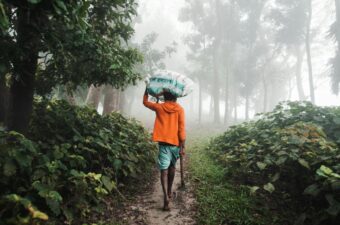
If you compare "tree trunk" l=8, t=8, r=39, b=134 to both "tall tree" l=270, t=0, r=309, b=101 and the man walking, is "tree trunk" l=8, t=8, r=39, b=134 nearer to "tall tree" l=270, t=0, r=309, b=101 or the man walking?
the man walking

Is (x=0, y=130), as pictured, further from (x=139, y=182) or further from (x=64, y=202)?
(x=139, y=182)

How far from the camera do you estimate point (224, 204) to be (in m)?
5.13

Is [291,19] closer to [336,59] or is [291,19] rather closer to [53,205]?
[336,59]

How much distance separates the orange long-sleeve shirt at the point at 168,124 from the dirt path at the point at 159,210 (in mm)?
1143

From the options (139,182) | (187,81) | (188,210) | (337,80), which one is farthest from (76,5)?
(337,80)

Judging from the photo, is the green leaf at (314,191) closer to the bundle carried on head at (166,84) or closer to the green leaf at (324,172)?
the green leaf at (324,172)

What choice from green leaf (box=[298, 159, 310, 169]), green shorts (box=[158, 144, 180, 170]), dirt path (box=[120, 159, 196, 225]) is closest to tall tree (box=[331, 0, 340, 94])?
green leaf (box=[298, 159, 310, 169])

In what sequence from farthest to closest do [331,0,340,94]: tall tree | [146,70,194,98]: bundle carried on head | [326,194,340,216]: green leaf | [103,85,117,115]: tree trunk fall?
1. [331,0,340,94]: tall tree
2. [103,85,117,115]: tree trunk
3. [146,70,194,98]: bundle carried on head
4. [326,194,340,216]: green leaf

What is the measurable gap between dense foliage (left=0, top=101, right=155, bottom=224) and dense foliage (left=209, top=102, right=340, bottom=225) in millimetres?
2536

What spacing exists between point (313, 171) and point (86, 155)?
404cm

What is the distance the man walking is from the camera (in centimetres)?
518

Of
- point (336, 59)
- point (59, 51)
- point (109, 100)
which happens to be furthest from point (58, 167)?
point (336, 59)

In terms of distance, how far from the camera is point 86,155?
550cm

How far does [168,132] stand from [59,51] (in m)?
2.45
